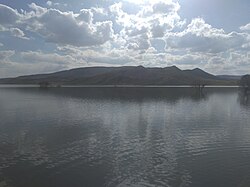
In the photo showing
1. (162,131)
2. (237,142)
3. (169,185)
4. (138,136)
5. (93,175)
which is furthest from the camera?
(162,131)

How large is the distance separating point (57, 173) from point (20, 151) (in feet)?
34.4

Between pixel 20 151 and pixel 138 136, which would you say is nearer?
pixel 20 151

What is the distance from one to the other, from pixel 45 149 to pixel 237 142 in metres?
28.4

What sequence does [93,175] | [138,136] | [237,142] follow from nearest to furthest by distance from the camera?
1. [93,175]
2. [237,142]
3. [138,136]

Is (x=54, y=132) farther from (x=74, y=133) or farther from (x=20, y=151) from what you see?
(x=20, y=151)

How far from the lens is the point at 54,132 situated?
182 ft

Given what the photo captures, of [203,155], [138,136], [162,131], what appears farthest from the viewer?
[162,131]

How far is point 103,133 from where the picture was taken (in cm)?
5516

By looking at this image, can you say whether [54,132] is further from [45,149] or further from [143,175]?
[143,175]

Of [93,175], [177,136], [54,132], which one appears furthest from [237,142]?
[54,132]

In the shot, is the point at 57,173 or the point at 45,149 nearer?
the point at 57,173

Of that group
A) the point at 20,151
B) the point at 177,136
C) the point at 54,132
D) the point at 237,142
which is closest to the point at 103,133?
the point at 54,132

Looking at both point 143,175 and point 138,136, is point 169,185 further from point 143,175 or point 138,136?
point 138,136

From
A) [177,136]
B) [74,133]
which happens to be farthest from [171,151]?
[74,133]
